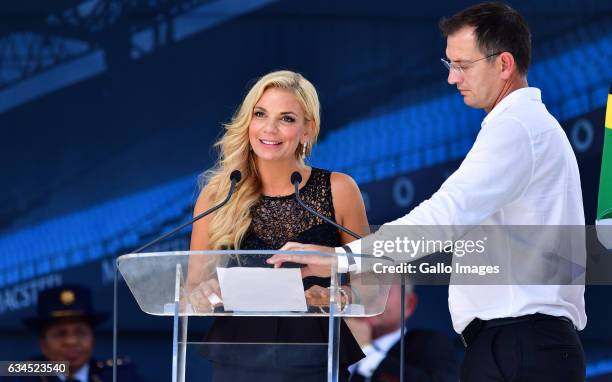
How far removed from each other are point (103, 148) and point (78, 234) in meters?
0.37

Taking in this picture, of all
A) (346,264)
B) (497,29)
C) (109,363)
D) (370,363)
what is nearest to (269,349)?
(346,264)

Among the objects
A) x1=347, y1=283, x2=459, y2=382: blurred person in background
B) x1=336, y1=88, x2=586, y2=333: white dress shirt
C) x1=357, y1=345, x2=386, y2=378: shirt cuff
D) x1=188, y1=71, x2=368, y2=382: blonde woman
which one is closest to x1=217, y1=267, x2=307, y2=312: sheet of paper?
x1=336, y1=88, x2=586, y2=333: white dress shirt

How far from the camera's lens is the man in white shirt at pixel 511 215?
2.67 meters

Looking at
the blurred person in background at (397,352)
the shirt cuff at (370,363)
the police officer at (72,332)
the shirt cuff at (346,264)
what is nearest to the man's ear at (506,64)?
the shirt cuff at (346,264)

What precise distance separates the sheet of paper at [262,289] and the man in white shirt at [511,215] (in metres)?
0.04

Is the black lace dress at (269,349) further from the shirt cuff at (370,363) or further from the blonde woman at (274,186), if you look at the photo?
the shirt cuff at (370,363)

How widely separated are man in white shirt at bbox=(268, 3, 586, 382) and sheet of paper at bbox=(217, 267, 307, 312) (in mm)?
41

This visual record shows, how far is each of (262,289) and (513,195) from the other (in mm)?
602

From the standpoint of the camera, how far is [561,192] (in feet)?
9.02

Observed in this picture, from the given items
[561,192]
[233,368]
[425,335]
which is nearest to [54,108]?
[425,335]

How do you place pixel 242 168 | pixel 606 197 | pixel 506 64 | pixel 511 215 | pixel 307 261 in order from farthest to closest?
pixel 242 168 → pixel 606 197 → pixel 506 64 → pixel 511 215 → pixel 307 261

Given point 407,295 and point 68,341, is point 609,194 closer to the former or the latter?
point 407,295

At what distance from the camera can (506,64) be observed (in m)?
2.88

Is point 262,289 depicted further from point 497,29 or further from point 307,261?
point 497,29
